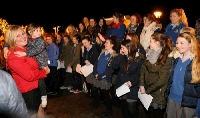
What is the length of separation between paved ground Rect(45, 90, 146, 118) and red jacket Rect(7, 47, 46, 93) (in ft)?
8.27

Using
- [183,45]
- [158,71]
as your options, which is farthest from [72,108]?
[183,45]

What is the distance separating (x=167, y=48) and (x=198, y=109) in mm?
1328

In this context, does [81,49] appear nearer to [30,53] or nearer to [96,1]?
[30,53]

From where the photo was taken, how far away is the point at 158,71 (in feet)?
13.1

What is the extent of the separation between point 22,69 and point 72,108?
10.9 ft

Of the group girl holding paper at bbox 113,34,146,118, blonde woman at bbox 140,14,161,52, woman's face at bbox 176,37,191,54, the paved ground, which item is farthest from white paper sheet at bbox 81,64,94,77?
woman's face at bbox 176,37,191,54

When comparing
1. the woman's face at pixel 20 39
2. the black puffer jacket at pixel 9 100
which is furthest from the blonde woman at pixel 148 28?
the black puffer jacket at pixel 9 100

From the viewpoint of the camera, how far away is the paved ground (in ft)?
18.9

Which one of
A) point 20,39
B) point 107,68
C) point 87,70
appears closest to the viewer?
point 20,39

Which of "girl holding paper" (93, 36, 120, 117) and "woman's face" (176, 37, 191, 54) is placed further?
"girl holding paper" (93, 36, 120, 117)

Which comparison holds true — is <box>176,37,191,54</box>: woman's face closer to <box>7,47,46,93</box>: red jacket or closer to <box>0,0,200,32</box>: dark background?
<box>7,47,46,93</box>: red jacket

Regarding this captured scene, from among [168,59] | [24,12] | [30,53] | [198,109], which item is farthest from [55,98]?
[24,12]

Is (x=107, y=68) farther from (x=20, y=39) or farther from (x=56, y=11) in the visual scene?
(x=56, y=11)

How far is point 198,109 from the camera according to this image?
3154mm
